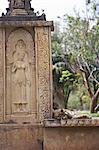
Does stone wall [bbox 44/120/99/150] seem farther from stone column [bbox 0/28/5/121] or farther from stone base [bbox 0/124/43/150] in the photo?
stone column [bbox 0/28/5/121]

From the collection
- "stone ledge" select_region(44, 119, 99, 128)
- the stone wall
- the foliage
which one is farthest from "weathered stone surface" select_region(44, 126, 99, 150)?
the foliage

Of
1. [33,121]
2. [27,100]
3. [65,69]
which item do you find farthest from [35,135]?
[65,69]

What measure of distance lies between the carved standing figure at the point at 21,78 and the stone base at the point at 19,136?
0.55m

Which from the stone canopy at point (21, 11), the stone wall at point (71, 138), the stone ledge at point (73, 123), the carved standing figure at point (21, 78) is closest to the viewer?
the stone ledge at point (73, 123)

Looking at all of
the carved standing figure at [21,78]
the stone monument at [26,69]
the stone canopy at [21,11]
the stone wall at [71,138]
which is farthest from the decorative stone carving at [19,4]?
the stone wall at [71,138]

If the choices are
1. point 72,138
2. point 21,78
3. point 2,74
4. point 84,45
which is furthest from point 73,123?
point 84,45

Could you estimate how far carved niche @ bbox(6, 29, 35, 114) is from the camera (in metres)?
7.30

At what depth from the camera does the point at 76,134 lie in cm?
670

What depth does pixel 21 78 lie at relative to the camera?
7355 millimetres

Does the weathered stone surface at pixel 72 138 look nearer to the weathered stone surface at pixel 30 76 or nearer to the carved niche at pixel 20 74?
the weathered stone surface at pixel 30 76

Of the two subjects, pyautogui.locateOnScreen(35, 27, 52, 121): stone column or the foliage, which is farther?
the foliage

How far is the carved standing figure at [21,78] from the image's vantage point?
24.0 ft

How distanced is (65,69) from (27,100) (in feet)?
64.8

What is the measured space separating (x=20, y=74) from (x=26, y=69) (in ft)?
0.55
